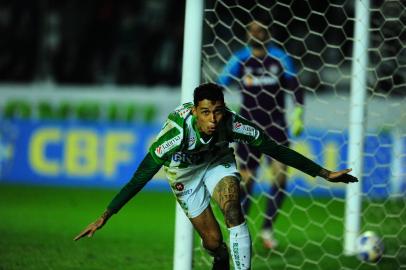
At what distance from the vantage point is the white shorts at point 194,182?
458 centimetres

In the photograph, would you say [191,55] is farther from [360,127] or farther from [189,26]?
[360,127]

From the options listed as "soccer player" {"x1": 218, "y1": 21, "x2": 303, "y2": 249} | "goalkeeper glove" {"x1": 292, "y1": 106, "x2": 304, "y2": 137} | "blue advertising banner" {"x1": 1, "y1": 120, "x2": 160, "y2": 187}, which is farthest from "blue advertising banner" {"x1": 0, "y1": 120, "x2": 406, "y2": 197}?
"goalkeeper glove" {"x1": 292, "y1": 106, "x2": 304, "y2": 137}

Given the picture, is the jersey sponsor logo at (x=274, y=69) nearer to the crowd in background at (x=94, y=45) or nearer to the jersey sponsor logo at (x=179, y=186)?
the jersey sponsor logo at (x=179, y=186)

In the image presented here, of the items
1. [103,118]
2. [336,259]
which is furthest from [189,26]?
[103,118]

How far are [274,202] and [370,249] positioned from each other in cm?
108

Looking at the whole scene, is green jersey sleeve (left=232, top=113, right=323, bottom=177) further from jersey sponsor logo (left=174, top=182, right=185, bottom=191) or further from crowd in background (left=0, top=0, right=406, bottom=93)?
crowd in background (left=0, top=0, right=406, bottom=93)

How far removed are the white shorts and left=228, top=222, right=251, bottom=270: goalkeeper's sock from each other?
39 cm

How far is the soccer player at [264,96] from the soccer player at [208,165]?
2024 millimetres

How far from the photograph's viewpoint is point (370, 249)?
5852mm

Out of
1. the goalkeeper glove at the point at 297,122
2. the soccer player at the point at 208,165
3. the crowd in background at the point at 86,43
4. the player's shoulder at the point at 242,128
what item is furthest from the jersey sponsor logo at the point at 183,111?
the crowd in background at the point at 86,43

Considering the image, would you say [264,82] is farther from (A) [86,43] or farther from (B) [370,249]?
(A) [86,43]

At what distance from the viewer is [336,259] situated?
20.4 ft

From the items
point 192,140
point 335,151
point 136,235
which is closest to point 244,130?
point 192,140

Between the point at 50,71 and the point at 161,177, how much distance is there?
2709mm
